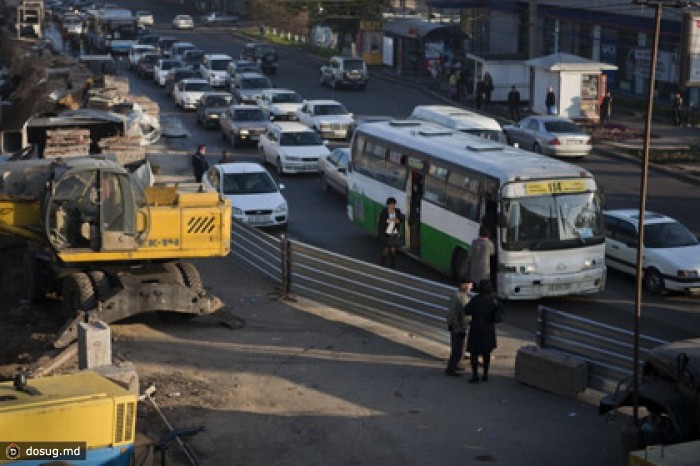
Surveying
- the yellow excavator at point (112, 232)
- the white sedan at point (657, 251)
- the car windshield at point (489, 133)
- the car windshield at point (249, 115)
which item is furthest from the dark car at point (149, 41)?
the yellow excavator at point (112, 232)

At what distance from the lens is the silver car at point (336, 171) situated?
108 feet

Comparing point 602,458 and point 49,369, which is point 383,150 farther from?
point 602,458

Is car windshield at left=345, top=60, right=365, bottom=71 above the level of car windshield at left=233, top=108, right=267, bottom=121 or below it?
above

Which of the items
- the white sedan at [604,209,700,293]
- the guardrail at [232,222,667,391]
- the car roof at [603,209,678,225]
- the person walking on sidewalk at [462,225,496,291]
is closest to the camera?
the guardrail at [232,222,667,391]

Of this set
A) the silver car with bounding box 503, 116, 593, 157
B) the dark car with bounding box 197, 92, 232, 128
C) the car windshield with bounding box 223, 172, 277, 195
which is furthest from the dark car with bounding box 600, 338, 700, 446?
the dark car with bounding box 197, 92, 232, 128

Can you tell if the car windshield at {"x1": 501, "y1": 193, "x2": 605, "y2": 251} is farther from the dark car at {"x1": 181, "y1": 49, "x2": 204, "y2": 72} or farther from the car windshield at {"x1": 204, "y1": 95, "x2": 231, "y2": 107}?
the dark car at {"x1": 181, "y1": 49, "x2": 204, "y2": 72}

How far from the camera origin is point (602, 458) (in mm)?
14664

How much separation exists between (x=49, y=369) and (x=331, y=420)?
396cm

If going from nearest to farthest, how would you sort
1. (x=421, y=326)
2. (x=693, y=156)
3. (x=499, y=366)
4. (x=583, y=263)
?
(x=499, y=366)
(x=421, y=326)
(x=583, y=263)
(x=693, y=156)

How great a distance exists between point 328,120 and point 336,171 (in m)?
10.5

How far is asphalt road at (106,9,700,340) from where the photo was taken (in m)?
22.3

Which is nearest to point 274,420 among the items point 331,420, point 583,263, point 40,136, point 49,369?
point 331,420

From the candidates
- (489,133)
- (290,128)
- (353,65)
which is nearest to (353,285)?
(489,133)

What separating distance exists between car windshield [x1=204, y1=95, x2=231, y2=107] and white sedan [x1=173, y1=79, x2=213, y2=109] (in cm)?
429
